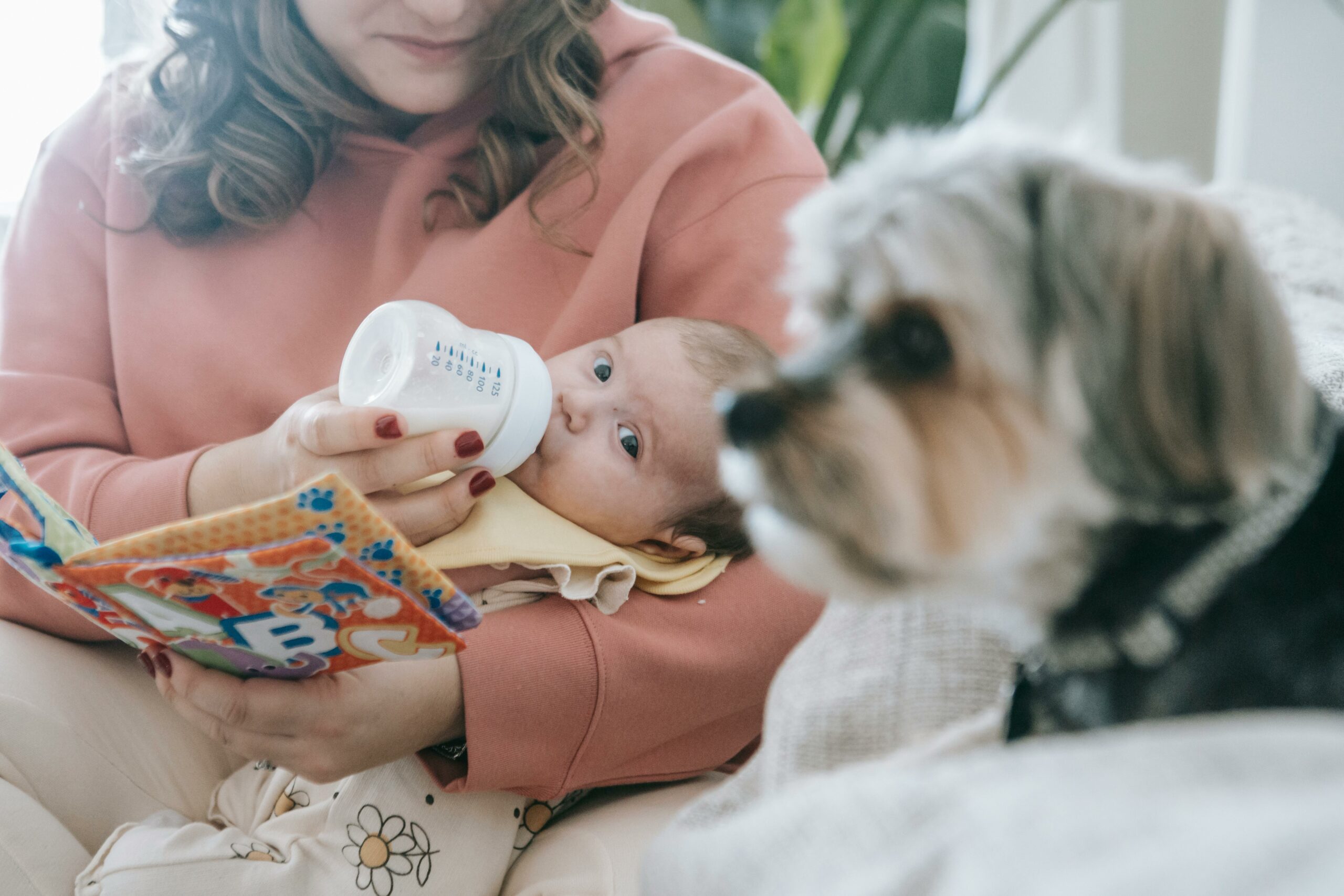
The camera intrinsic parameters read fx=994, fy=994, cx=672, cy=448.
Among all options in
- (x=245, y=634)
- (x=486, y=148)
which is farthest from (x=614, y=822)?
(x=486, y=148)

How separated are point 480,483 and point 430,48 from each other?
518 millimetres

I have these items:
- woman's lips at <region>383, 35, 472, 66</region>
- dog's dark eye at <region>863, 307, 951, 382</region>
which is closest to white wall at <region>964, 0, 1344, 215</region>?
woman's lips at <region>383, 35, 472, 66</region>

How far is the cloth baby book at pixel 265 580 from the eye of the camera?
1.76 ft

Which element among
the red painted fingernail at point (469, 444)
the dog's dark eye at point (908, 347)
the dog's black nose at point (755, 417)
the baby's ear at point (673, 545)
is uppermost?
the dog's dark eye at point (908, 347)

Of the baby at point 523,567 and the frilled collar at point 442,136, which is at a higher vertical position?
the frilled collar at point 442,136

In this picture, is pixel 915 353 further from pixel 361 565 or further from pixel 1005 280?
pixel 361 565

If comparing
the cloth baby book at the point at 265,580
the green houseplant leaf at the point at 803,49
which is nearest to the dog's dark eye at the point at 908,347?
the cloth baby book at the point at 265,580

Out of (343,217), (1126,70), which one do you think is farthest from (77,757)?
(1126,70)

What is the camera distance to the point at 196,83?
1145 millimetres

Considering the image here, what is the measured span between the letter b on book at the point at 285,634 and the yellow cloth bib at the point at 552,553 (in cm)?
20

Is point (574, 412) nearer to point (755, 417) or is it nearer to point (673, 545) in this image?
point (673, 545)

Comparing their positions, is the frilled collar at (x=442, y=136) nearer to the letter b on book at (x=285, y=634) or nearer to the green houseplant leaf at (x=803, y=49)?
the letter b on book at (x=285, y=634)

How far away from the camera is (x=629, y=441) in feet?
3.27

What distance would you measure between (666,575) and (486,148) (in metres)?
0.53
